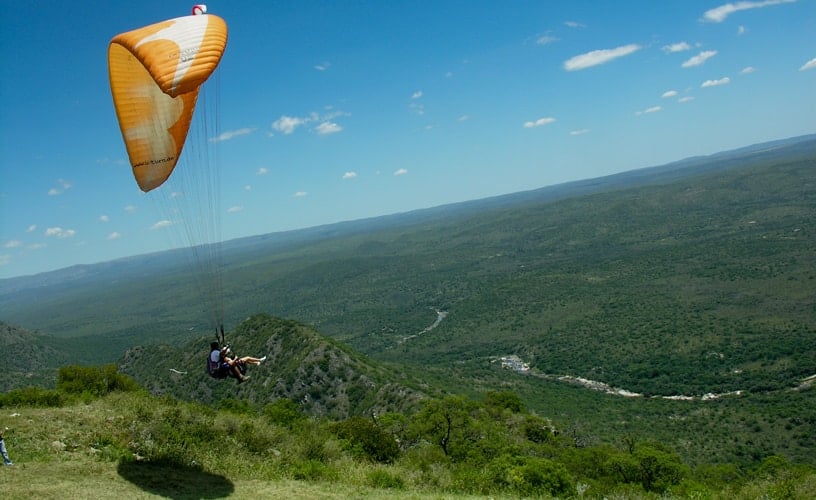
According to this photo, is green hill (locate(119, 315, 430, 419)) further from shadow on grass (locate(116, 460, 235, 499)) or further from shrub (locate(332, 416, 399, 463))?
shadow on grass (locate(116, 460, 235, 499))

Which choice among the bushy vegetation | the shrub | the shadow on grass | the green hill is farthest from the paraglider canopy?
the green hill

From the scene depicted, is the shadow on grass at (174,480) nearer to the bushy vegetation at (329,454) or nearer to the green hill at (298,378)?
the bushy vegetation at (329,454)

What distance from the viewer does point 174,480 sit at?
39.4 feet

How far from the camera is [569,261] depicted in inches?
5443


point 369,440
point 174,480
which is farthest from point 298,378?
point 174,480

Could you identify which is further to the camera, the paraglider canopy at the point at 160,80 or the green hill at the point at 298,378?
the green hill at the point at 298,378

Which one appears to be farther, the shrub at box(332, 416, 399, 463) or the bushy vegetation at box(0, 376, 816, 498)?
the shrub at box(332, 416, 399, 463)

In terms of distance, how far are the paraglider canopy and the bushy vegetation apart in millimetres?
7326

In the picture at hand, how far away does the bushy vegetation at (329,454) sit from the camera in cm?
1328

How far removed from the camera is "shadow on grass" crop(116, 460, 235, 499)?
11352 millimetres

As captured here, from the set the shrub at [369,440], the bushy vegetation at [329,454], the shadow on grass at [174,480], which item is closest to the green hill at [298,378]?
the bushy vegetation at [329,454]

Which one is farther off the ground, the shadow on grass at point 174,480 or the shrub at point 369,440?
the shadow on grass at point 174,480

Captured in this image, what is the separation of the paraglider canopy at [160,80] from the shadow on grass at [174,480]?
272 inches

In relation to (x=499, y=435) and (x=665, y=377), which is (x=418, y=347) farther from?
(x=499, y=435)
